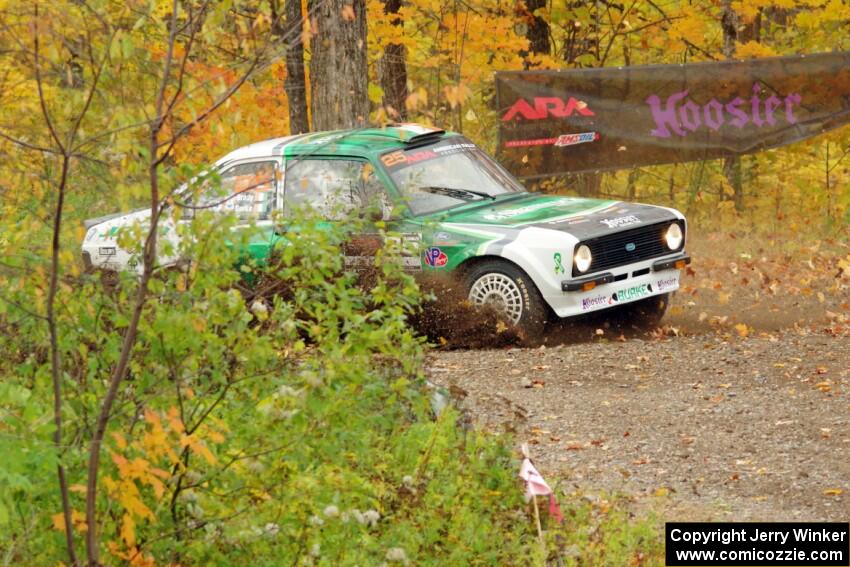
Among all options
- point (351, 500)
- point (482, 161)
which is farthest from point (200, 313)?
point (482, 161)

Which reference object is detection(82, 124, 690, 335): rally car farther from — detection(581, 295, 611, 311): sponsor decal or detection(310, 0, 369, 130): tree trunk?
detection(310, 0, 369, 130): tree trunk

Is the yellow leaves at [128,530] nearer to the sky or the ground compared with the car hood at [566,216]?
nearer to the ground

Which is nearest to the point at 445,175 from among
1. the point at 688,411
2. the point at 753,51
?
the point at 688,411

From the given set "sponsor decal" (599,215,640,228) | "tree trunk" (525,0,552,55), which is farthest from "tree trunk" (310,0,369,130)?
"tree trunk" (525,0,552,55)

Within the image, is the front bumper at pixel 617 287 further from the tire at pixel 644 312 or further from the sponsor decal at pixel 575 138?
the sponsor decal at pixel 575 138

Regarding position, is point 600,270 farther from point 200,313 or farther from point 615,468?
point 200,313

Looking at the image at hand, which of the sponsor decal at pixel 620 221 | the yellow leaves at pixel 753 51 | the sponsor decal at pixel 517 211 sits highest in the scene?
the yellow leaves at pixel 753 51

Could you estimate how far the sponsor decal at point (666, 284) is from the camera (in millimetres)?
11289

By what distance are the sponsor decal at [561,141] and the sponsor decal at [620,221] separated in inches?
231

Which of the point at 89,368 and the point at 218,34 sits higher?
the point at 218,34

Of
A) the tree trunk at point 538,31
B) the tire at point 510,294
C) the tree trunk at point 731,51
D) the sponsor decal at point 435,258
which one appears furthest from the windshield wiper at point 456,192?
the tree trunk at point 731,51

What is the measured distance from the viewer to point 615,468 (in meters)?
7.38

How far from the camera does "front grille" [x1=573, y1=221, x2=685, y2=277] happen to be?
1082 cm

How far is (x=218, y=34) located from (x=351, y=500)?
1996 millimetres
